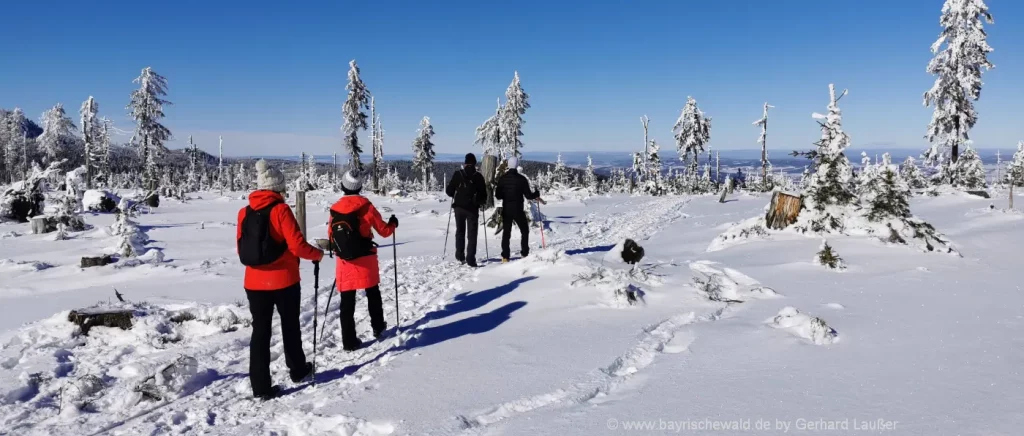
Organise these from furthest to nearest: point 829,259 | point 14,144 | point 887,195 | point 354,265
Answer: point 14,144, point 887,195, point 829,259, point 354,265

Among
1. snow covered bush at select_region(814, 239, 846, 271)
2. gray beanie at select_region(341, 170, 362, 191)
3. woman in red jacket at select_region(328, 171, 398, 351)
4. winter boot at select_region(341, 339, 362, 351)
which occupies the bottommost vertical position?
winter boot at select_region(341, 339, 362, 351)

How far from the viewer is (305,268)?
32.6 ft

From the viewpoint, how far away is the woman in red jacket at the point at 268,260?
387cm

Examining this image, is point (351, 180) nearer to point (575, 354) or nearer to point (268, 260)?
point (268, 260)

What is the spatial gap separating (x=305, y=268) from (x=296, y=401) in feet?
21.0

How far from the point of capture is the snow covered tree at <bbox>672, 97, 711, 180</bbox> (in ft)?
176

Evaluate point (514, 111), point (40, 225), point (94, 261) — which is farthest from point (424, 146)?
point (94, 261)

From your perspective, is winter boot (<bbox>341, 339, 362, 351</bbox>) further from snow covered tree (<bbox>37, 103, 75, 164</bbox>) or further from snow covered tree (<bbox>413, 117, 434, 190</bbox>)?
snow covered tree (<bbox>37, 103, 75, 164</bbox>)

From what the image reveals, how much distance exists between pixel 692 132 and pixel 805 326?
52026 millimetres

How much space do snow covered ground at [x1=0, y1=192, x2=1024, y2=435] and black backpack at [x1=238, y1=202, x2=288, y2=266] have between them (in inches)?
43.1

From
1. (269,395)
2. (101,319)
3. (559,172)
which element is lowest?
(269,395)

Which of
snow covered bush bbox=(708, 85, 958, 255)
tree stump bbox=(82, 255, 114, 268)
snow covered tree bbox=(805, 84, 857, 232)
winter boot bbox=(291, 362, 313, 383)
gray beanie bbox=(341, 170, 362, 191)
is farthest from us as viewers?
snow covered tree bbox=(805, 84, 857, 232)

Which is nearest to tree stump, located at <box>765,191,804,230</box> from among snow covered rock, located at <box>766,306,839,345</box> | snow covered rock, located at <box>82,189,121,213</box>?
snow covered rock, located at <box>766,306,839,345</box>

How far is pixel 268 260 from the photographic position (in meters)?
3.88
